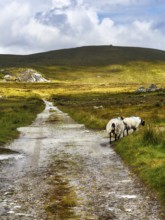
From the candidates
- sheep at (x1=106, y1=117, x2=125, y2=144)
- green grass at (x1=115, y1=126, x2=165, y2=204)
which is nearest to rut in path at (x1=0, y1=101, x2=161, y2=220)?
green grass at (x1=115, y1=126, x2=165, y2=204)

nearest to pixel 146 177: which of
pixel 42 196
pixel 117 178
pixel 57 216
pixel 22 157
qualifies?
pixel 117 178

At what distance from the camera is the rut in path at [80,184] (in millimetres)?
11085

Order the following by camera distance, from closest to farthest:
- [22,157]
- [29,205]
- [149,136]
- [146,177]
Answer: [29,205]
[146,177]
[22,157]
[149,136]

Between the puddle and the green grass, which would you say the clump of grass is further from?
the puddle

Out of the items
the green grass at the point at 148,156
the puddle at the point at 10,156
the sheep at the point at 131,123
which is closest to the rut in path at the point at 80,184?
the puddle at the point at 10,156

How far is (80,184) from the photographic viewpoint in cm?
1451

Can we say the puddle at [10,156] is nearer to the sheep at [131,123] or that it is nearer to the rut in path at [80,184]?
the rut in path at [80,184]

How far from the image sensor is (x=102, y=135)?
31.2 metres

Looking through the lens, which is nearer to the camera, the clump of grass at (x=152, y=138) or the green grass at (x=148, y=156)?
the green grass at (x=148, y=156)

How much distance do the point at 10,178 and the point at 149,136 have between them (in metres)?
10.2

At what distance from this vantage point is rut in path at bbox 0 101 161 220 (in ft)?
36.4

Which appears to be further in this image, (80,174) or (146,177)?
(80,174)

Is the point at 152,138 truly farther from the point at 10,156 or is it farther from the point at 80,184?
the point at 80,184

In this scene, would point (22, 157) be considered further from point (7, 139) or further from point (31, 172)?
point (7, 139)
